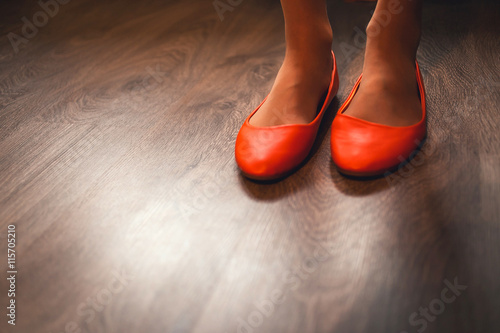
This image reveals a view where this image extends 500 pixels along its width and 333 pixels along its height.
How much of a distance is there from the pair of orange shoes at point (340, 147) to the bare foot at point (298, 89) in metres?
0.04

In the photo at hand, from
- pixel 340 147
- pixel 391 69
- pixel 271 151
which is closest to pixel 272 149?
pixel 271 151

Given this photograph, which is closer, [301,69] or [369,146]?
[369,146]

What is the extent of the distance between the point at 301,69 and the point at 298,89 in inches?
1.8

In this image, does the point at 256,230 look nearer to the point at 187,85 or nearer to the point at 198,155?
the point at 198,155

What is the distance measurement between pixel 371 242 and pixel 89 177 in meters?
0.52

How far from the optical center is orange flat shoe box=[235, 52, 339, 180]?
675 mm

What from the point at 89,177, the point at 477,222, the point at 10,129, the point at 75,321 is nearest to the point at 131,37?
the point at 10,129

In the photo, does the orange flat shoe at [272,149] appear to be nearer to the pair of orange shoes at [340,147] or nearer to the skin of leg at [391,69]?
the pair of orange shoes at [340,147]

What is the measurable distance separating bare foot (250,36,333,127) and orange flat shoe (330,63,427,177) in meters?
0.08

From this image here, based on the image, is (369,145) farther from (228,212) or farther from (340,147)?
(228,212)

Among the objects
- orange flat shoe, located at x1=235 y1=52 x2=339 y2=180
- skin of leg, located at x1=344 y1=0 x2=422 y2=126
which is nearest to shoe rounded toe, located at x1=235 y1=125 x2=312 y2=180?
orange flat shoe, located at x1=235 y1=52 x2=339 y2=180

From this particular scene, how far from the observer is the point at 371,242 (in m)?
0.57

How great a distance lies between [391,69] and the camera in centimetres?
74

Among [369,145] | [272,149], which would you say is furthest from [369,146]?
[272,149]
